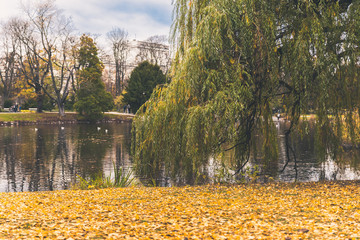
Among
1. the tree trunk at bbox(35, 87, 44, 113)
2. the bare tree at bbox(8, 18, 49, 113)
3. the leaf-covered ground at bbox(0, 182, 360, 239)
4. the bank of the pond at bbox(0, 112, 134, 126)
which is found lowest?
the leaf-covered ground at bbox(0, 182, 360, 239)

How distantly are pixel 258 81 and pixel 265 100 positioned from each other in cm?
68

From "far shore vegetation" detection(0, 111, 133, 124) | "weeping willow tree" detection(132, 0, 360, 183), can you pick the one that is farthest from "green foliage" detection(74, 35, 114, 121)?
"weeping willow tree" detection(132, 0, 360, 183)

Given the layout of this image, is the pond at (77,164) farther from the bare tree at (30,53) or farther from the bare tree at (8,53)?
the bare tree at (8,53)

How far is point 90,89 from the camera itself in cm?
4753

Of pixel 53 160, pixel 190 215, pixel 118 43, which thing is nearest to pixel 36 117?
pixel 118 43

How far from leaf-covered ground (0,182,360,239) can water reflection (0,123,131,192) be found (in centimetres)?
563

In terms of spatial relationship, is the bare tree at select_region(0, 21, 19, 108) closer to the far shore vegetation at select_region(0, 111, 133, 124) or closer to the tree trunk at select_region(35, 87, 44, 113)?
the tree trunk at select_region(35, 87, 44, 113)

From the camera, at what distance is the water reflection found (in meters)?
13.5

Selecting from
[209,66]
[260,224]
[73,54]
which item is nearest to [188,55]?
[209,66]

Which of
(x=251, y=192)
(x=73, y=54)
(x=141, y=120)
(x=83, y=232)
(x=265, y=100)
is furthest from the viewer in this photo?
(x=73, y=54)

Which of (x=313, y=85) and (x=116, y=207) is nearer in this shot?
(x=116, y=207)

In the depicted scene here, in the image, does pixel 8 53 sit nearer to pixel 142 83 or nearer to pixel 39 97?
pixel 39 97

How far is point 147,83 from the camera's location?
164 feet

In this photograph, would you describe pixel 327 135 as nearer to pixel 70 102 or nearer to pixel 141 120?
pixel 141 120
